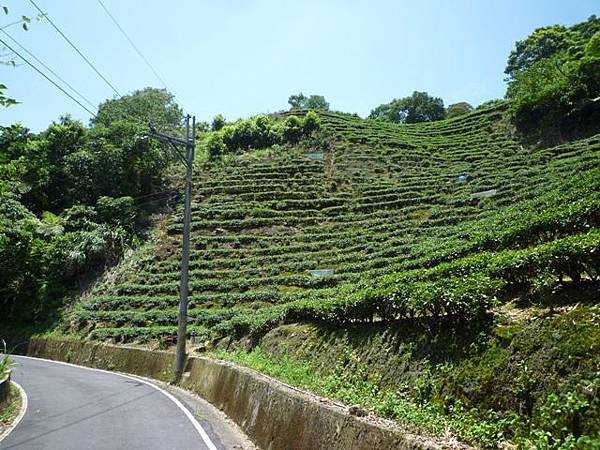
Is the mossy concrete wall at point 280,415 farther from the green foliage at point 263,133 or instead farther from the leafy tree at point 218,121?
the leafy tree at point 218,121

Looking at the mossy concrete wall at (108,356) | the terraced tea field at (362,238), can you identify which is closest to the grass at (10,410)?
the mossy concrete wall at (108,356)

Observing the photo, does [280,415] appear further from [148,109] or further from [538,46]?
[538,46]

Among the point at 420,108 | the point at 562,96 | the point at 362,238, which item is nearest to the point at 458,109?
A: the point at 420,108

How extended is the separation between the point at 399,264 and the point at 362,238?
975 cm

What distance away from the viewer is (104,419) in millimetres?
9648

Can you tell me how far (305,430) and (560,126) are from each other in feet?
147

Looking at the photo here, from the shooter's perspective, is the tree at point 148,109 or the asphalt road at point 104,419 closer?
the asphalt road at point 104,419

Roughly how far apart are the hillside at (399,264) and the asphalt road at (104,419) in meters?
3.16

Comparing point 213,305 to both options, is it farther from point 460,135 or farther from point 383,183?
point 460,135

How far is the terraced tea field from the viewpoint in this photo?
338 inches

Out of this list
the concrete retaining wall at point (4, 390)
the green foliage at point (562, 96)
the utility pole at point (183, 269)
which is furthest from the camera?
the green foliage at point (562, 96)

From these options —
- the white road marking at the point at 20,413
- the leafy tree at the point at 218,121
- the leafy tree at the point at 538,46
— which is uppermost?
the leafy tree at the point at 538,46

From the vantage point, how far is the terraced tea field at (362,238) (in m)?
8.58

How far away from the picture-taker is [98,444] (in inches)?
303
